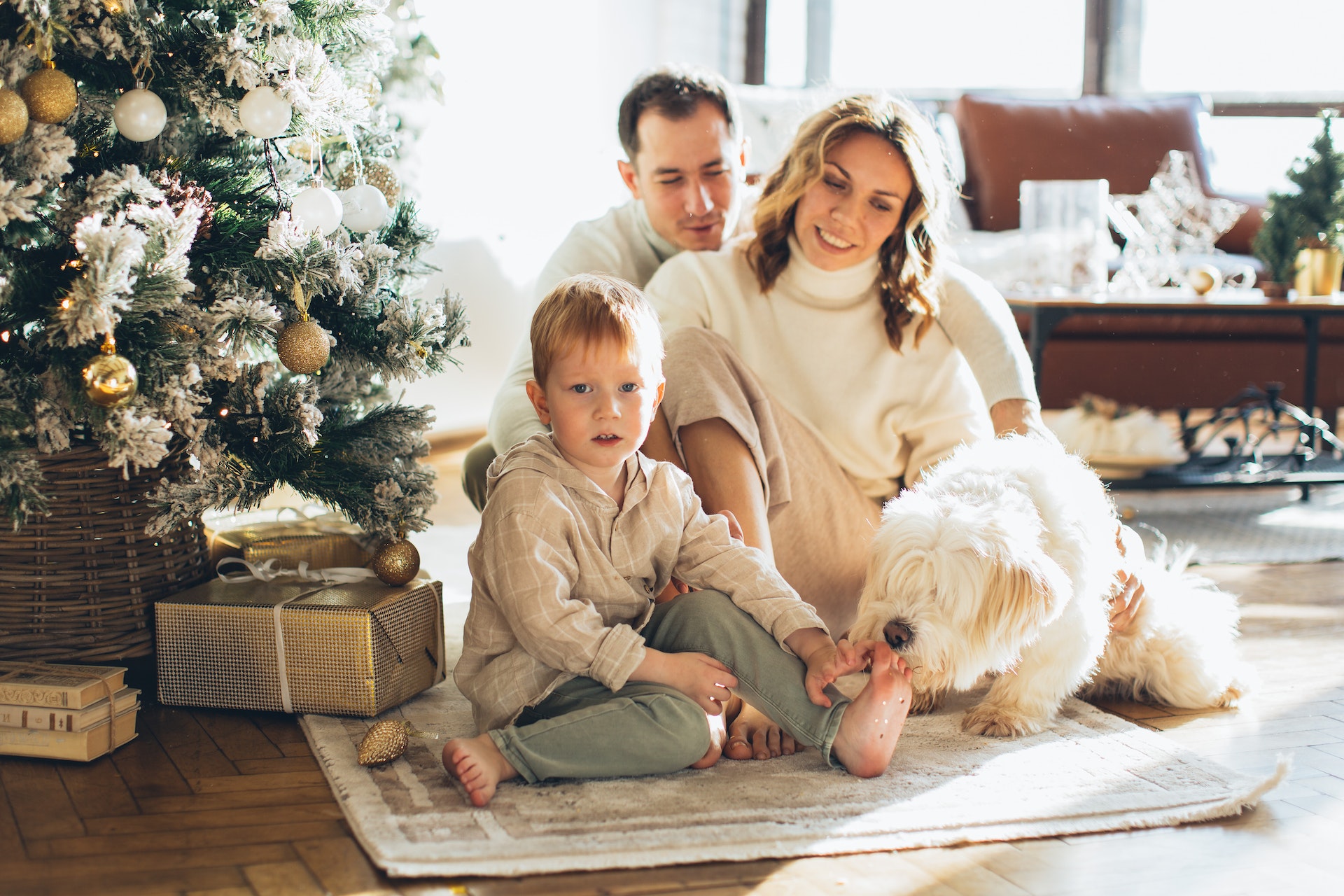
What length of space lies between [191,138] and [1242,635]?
182cm

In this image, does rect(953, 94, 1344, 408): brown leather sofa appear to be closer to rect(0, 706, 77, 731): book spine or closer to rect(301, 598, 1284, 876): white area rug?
rect(301, 598, 1284, 876): white area rug

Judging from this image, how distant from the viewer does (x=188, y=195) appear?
1384mm

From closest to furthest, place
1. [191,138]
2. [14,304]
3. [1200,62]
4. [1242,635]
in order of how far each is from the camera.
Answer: [14,304], [191,138], [1242,635], [1200,62]

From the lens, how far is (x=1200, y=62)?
505cm

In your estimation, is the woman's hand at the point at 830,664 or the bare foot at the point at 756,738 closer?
the woman's hand at the point at 830,664

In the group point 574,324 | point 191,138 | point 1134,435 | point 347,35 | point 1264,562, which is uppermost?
point 347,35

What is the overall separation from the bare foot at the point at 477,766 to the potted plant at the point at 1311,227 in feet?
7.93

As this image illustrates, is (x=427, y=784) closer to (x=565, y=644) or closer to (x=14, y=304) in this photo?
(x=565, y=644)

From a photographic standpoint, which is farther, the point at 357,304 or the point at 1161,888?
the point at 357,304

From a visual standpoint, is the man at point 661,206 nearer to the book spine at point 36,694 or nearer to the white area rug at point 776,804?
the white area rug at point 776,804

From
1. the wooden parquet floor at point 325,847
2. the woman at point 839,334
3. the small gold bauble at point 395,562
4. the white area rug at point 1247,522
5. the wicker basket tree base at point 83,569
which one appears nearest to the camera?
the wooden parquet floor at point 325,847

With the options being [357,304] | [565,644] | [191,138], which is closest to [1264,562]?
[565,644]

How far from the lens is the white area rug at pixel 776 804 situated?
1.18 m

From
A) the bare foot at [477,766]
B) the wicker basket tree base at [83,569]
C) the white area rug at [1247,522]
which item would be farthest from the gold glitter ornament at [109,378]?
the white area rug at [1247,522]
